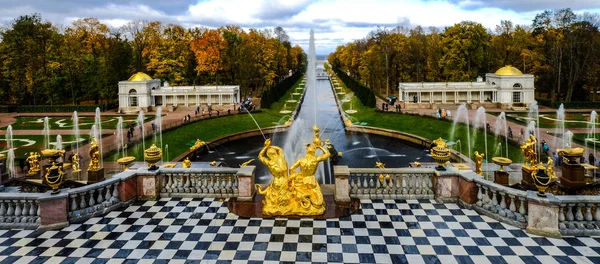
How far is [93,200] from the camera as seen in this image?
1434 centimetres

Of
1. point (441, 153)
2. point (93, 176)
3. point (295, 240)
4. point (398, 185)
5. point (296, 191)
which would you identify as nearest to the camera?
point (295, 240)

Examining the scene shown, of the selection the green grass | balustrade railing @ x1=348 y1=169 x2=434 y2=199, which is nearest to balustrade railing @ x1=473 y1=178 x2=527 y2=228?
balustrade railing @ x1=348 y1=169 x2=434 y2=199

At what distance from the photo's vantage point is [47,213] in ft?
43.2

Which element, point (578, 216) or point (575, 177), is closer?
point (578, 216)

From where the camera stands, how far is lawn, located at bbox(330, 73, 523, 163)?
3794 centimetres

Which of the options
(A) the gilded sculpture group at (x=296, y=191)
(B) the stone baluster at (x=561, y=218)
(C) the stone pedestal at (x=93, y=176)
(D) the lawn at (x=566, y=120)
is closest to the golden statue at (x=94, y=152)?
(C) the stone pedestal at (x=93, y=176)

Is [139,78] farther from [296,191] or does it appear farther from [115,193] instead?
[296,191]

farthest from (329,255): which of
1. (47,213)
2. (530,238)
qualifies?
(47,213)

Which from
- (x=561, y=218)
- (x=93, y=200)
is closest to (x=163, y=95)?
(x=93, y=200)

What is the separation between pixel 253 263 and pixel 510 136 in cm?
3471

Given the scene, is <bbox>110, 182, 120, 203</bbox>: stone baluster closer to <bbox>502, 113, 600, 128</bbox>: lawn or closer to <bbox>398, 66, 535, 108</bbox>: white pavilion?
<bbox>502, 113, 600, 128</bbox>: lawn

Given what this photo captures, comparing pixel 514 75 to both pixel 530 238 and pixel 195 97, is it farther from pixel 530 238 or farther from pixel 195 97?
pixel 530 238

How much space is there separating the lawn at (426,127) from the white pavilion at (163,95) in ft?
73.9

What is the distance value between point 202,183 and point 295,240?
17.9 feet
